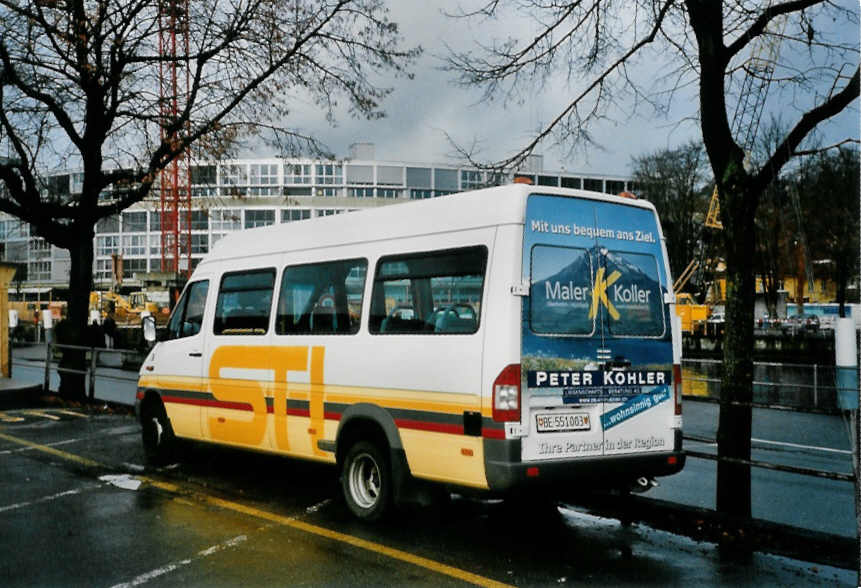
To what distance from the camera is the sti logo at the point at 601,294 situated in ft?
22.2

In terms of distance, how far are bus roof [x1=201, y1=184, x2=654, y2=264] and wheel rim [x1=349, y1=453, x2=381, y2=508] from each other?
1882mm

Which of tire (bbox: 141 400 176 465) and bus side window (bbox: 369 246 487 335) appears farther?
tire (bbox: 141 400 176 465)

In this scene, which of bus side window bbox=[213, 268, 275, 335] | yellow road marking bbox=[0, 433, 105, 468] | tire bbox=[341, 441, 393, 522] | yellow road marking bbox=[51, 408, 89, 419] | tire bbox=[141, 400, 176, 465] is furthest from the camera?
yellow road marking bbox=[51, 408, 89, 419]

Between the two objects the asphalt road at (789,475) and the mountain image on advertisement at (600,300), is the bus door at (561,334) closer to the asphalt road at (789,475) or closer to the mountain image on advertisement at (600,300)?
the mountain image on advertisement at (600,300)

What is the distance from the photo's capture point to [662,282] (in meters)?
7.32

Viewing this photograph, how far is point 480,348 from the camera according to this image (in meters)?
6.36

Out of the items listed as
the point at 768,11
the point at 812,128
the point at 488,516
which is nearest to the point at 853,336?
the point at 812,128

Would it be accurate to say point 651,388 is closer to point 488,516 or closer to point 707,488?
point 488,516

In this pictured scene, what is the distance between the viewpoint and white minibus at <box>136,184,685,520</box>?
20.7 feet

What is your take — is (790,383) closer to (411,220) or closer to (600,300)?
(600,300)

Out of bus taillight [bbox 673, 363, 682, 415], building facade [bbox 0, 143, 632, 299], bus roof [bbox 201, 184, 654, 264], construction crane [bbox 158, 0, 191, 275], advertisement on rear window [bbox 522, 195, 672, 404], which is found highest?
building facade [bbox 0, 143, 632, 299]

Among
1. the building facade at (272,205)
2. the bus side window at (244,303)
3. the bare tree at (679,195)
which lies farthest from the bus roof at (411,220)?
the building facade at (272,205)

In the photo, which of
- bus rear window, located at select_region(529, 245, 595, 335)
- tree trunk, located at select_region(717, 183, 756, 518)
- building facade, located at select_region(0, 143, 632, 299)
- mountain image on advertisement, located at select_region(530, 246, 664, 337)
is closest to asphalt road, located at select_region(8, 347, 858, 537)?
tree trunk, located at select_region(717, 183, 756, 518)

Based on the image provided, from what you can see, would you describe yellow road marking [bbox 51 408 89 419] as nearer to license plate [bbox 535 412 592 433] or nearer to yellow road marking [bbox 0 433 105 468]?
yellow road marking [bbox 0 433 105 468]
